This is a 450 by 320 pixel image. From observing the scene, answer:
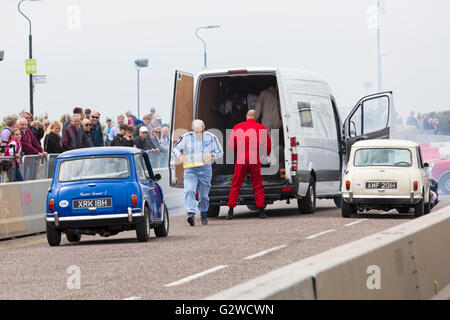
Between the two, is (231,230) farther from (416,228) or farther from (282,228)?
(416,228)

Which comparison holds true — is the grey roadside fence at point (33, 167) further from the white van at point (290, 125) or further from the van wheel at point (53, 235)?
the van wheel at point (53, 235)

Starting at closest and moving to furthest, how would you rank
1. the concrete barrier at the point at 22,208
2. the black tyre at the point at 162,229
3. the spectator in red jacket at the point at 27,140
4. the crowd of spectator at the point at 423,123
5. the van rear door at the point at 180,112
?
the black tyre at the point at 162,229 → the concrete barrier at the point at 22,208 → the van rear door at the point at 180,112 → the spectator in red jacket at the point at 27,140 → the crowd of spectator at the point at 423,123

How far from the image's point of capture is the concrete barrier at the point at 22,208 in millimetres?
18031

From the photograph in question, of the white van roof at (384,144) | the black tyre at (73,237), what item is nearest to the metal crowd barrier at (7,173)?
the black tyre at (73,237)

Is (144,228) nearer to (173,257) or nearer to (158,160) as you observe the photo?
(173,257)

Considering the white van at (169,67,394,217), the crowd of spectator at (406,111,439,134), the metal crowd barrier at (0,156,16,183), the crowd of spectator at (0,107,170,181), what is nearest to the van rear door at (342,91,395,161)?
the white van at (169,67,394,217)

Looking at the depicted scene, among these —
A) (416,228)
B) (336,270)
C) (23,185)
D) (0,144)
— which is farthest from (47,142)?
(336,270)

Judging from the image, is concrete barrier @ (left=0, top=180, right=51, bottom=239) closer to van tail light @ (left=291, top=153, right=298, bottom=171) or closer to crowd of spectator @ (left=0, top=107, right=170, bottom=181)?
crowd of spectator @ (left=0, top=107, right=170, bottom=181)

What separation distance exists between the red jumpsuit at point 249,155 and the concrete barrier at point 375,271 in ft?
31.6

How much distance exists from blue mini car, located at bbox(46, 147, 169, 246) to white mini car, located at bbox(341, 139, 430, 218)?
5.31m

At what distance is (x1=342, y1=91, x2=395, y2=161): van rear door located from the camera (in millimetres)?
21922

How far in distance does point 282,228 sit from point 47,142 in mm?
6814

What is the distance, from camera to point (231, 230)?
17.4 meters

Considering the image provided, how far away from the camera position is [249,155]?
1994 cm
